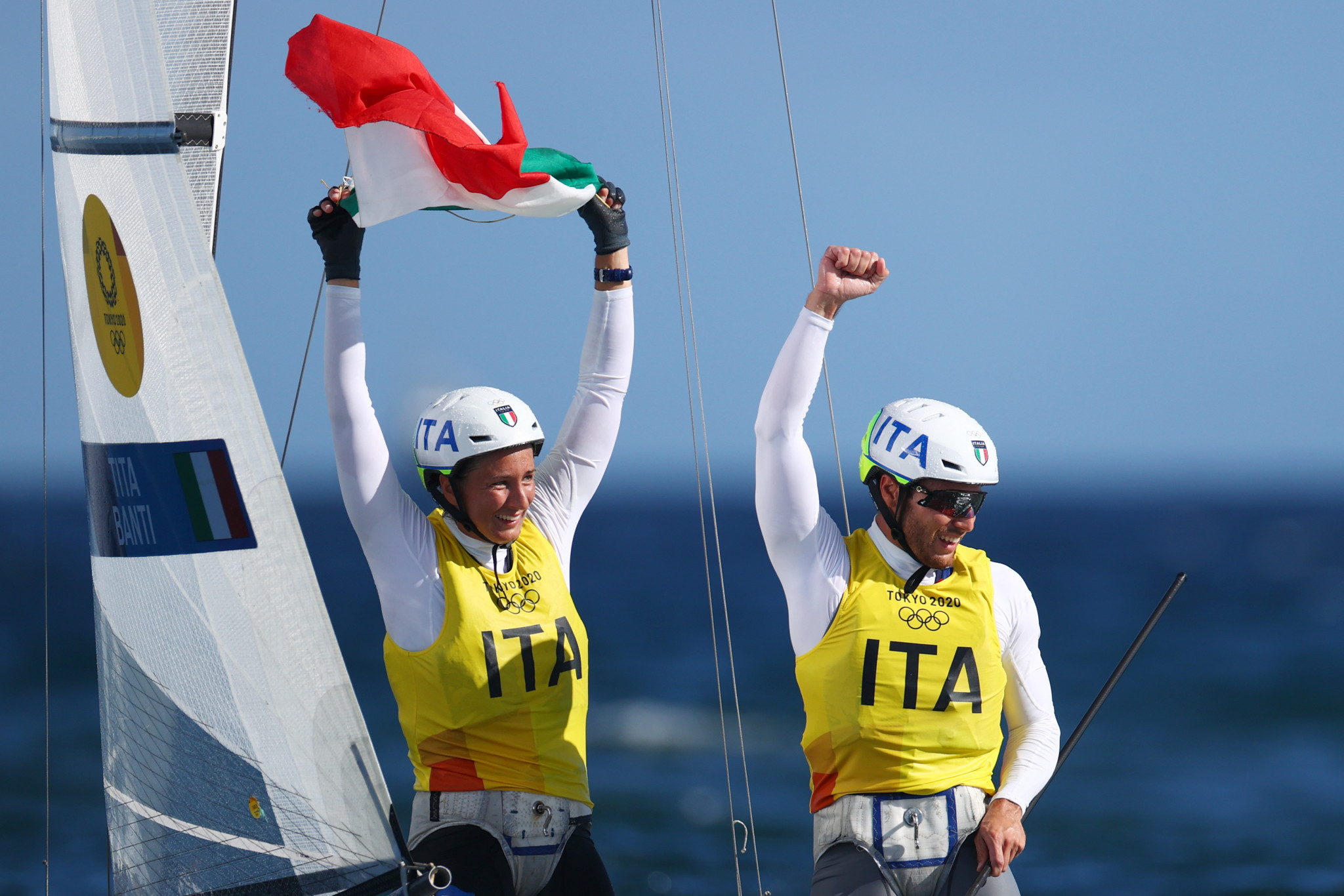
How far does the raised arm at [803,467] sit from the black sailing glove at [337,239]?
3.86 ft

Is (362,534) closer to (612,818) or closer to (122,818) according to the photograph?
(122,818)

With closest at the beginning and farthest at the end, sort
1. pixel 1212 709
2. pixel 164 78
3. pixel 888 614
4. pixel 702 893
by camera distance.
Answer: pixel 164 78
pixel 888 614
pixel 702 893
pixel 1212 709

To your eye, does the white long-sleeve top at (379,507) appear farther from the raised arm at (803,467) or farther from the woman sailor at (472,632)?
the raised arm at (803,467)

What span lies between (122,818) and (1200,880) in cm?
1834

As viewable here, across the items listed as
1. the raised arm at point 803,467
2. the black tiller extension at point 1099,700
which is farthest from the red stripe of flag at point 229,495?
the black tiller extension at point 1099,700

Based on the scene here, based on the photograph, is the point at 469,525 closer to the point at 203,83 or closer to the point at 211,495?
Result: the point at 211,495

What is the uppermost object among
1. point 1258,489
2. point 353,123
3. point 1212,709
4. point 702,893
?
point 353,123

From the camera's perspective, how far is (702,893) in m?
17.9

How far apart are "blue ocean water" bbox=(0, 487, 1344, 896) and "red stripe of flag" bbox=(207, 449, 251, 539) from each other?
19.5 ft

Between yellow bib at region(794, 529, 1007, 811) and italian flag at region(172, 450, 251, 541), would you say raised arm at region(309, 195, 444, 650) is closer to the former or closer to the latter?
italian flag at region(172, 450, 251, 541)

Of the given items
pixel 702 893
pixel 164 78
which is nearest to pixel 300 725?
pixel 164 78

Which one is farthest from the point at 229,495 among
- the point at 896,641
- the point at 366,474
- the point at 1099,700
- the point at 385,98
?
the point at 1099,700

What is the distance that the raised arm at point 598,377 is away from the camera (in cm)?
421

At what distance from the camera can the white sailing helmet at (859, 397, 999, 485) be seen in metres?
3.87
